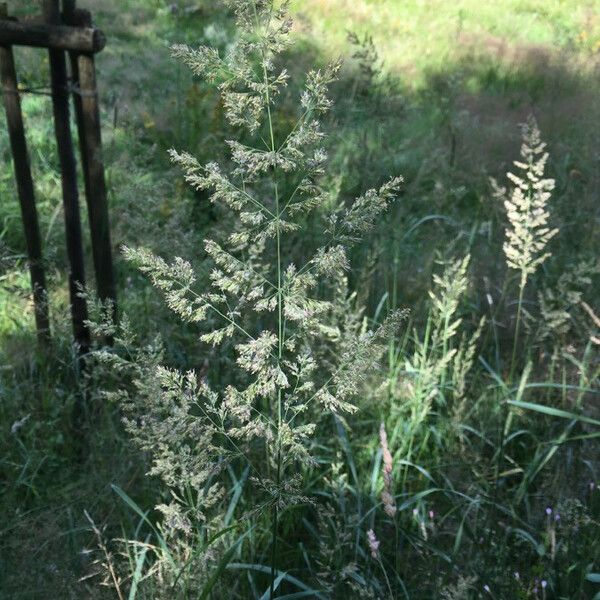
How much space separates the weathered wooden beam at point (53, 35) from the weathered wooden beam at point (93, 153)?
0.26ft

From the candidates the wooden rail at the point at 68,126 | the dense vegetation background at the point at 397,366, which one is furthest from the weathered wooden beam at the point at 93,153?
the dense vegetation background at the point at 397,366

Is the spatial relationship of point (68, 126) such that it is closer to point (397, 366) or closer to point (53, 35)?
point (53, 35)

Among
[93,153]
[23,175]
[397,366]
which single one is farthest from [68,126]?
[397,366]

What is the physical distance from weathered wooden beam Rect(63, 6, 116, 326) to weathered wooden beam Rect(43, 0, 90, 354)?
0.05 meters

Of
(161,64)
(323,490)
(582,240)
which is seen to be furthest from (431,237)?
(161,64)

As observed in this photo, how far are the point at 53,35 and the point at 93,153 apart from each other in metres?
0.45

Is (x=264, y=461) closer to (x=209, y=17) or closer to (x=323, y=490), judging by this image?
(x=323, y=490)

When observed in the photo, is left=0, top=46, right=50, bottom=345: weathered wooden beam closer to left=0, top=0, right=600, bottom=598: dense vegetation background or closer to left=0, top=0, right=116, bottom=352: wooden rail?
left=0, top=0, right=116, bottom=352: wooden rail

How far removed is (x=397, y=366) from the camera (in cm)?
316

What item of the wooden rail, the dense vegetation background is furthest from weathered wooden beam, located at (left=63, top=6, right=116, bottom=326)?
the dense vegetation background

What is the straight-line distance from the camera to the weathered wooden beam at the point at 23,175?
3.01 m

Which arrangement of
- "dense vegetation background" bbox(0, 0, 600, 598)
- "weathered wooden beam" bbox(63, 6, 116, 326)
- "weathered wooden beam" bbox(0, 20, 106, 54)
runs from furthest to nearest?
1. "weathered wooden beam" bbox(63, 6, 116, 326)
2. "weathered wooden beam" bbox(0, 20, 106, 54)
3. "dense vegetation background" bbox(0, 0, 600, 598)

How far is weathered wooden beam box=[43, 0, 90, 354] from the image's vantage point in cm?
298

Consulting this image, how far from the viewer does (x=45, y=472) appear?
298 cm
